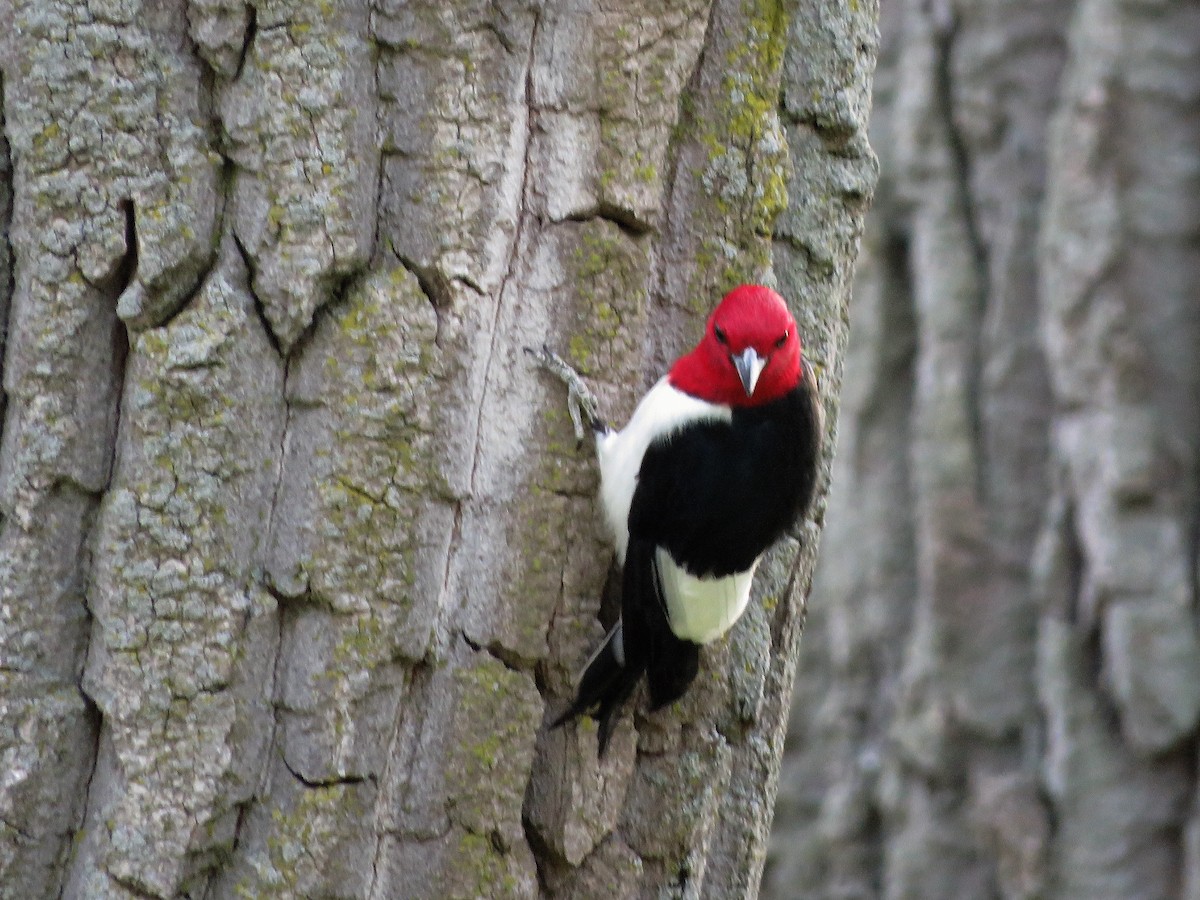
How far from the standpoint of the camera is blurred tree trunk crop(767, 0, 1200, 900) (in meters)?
3.21

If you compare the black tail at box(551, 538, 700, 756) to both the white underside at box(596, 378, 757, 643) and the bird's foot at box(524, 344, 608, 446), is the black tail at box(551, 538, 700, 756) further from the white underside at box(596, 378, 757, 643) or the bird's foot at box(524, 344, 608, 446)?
the bird's foot at box(524, 344, 608, 446)

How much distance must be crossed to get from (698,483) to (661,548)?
18 centimetres

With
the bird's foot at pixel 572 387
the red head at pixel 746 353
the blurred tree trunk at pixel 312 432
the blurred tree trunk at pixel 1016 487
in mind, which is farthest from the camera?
the blurred tree trunk at pixel 1016 487

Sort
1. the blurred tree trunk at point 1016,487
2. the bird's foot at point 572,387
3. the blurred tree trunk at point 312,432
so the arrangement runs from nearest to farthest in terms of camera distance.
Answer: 1. the blurred tree trunk at point 312,432
2. the bird's foot at point 572,387
3. the blurred tree trunk at point 1016,487

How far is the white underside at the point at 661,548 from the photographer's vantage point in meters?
1.96

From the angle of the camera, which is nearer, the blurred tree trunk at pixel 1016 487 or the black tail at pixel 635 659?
the black tail at pixel 635 659

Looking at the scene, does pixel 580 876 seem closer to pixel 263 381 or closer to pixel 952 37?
pixel 263 381

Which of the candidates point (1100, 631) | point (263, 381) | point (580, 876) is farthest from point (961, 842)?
point (263, 381)

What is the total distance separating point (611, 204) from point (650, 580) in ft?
1.77

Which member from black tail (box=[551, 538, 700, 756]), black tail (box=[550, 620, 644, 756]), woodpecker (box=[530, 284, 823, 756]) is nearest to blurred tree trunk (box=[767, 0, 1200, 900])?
woodpecker (box=[530, 284, 823, 756])

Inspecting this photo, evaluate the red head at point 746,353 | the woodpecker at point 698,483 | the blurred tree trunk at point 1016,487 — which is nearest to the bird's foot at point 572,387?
the woodpecker at point 698,483

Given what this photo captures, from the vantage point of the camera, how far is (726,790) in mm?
2053

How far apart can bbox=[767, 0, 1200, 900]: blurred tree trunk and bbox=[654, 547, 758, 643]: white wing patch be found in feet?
4.85

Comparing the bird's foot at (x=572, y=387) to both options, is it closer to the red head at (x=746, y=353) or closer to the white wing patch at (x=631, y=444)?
the white wing patch at (x=631, y=444)
